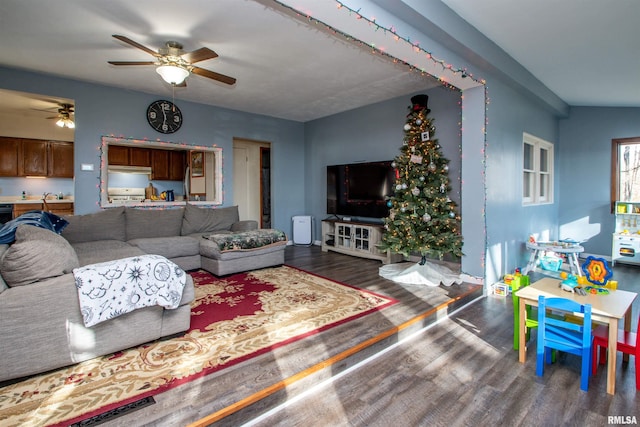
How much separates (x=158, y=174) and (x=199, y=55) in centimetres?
533

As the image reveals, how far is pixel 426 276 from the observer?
4086 millimetres

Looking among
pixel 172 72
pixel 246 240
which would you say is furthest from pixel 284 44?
pixel 246 240

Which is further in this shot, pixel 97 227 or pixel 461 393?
pixel 97 227

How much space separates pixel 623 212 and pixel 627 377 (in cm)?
431

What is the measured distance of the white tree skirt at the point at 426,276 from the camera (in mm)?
4000

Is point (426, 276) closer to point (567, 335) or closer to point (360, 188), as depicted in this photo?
point (567, 335)

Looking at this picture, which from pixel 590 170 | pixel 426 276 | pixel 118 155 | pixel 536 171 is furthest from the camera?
pixel 118 155

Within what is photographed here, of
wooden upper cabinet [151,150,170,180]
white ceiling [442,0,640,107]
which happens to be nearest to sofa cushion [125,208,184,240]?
wooden upper cabinet [151,150,170,180]

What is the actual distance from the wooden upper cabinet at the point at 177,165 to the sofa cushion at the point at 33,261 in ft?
19.0

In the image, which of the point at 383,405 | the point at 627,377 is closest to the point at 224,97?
the point at 383,405

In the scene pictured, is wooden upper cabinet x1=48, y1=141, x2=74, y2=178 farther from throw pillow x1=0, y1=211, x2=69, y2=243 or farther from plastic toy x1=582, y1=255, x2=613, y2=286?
plastic toy x1=582, y1=255, x2=613, y2=286

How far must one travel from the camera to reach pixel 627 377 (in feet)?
7.18

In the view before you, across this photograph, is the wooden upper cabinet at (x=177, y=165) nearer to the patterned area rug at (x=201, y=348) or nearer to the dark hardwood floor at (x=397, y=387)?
the patterned area rug at (x=201, y=348)

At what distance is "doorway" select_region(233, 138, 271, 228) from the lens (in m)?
7.38
